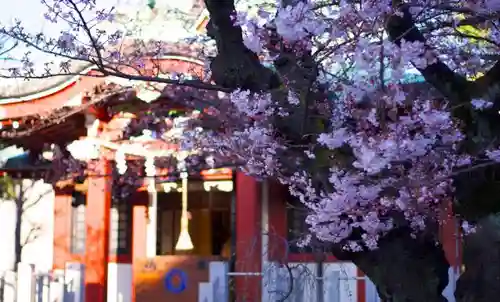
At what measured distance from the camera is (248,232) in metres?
9.52

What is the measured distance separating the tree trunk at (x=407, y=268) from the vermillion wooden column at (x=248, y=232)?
16.2 feet

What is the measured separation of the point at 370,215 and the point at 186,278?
616 centimetres

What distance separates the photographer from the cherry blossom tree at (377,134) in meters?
3.70

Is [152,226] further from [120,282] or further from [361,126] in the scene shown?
[361,126]

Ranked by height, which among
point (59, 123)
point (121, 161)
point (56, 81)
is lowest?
point (121, 161)

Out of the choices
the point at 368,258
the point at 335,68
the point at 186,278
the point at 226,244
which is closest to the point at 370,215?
the point at 368,258

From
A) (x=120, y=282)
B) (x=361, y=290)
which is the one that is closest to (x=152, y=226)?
(x=120, y=282)

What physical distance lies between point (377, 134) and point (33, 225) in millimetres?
9529

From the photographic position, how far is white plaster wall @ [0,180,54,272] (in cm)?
1194

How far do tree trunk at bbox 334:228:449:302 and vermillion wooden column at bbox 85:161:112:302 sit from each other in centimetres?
625

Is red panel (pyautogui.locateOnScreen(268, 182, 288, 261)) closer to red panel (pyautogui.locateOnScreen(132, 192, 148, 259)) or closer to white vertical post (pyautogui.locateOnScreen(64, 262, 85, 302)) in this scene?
red panel (pyautogui.locateOnScreen(132, 192, 148, 259))

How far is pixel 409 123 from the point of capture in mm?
3658

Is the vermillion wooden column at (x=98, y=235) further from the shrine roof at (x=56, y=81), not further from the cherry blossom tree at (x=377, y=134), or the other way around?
the cherry blossom tree at (x=377, y=134)

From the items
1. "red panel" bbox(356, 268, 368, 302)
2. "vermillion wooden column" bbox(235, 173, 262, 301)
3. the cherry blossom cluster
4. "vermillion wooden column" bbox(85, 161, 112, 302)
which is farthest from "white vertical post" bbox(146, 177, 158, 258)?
the cherry blossom cluster
